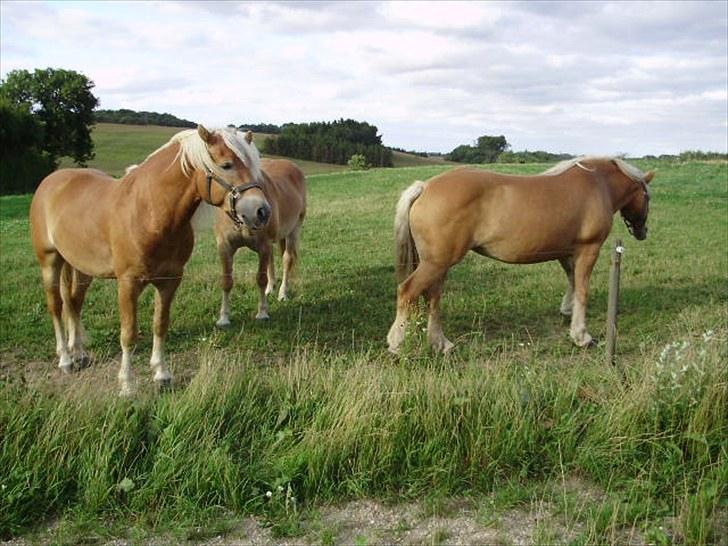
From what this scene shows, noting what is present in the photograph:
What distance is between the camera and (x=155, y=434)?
392 centimetres

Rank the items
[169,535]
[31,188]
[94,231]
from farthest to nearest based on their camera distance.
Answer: [31,188] < [94,231] < [169,535]

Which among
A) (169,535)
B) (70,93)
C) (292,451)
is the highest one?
(70,93)

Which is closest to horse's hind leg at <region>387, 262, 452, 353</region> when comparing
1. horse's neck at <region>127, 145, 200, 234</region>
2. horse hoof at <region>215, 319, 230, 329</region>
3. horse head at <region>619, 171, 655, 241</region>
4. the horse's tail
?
the horse's tail

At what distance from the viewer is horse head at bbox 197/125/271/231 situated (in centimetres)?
472

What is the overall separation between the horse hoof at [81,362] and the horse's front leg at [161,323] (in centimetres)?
106

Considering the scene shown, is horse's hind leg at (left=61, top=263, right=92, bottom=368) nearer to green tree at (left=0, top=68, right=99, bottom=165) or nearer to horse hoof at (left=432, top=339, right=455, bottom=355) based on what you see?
horse hoof at (left=432, top=339, right=455, bottom=355)

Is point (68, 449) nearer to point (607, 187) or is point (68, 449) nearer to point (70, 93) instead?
point (607, 187)

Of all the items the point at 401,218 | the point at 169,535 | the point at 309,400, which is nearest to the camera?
the point at 169,535

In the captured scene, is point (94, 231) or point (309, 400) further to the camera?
point (94, 231)

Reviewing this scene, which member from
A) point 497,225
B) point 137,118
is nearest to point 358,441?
point 497,225

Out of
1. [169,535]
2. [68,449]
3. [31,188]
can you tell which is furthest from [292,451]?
[31,188]

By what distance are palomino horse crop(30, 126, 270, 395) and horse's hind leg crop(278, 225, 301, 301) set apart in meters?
3.34

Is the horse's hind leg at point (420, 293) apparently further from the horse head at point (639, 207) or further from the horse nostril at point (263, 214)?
the horse head at point (639, 207)

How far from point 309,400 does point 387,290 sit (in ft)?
16.9
